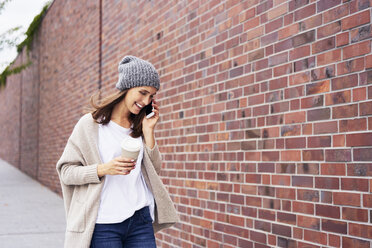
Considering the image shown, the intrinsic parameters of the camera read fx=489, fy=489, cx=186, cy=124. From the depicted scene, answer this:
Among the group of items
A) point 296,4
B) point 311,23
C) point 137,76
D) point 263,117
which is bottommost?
point 263,117

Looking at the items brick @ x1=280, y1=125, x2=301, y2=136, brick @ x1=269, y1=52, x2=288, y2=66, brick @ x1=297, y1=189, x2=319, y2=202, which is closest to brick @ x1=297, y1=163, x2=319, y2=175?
brick @ x1=297, y1=189, x2=319, y2=202

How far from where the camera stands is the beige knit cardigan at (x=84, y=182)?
8.43 ft

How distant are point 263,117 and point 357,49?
999mm

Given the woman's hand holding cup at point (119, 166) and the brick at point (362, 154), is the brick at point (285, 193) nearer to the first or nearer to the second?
the brick at point (362, 154)

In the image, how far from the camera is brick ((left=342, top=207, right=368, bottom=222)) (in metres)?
2.73

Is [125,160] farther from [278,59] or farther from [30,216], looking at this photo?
[30,216]

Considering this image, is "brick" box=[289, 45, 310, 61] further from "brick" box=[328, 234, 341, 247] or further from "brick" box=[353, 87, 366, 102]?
"brick" box=[328, 234, 341, 247]

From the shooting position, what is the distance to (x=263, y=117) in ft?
12.0

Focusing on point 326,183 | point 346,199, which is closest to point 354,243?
point 346,199

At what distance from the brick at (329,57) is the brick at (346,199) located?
0.81 m

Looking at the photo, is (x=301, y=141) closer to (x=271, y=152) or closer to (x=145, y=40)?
(x=271, y=152)

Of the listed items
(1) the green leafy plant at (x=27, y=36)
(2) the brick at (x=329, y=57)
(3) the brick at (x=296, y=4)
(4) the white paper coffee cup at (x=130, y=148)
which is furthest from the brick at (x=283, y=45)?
(1) the green leafy plant at (x=27, y=36)

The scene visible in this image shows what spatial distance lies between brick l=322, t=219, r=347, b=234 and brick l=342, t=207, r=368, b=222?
5 cm

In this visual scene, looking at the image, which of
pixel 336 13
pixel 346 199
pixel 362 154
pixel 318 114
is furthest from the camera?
pixel 318 114
